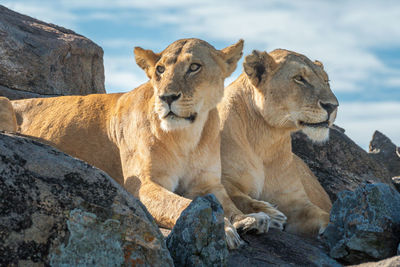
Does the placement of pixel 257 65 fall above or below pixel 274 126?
above

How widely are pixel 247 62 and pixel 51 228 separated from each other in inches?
176

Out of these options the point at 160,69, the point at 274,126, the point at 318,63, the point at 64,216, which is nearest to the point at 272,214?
the point at 274,126

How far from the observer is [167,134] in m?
6.50

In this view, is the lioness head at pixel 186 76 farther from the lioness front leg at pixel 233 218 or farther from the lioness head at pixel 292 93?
the lioness front leg at pixel 233 218

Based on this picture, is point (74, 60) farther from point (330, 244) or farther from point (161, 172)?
point (330, 244)

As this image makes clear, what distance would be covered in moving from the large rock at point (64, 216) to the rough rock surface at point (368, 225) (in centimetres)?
227

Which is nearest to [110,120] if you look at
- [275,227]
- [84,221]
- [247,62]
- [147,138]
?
[147,138]

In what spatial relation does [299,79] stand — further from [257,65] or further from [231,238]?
[231,238]

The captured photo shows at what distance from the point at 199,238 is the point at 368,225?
5.78ft

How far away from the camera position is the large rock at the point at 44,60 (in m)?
11.0

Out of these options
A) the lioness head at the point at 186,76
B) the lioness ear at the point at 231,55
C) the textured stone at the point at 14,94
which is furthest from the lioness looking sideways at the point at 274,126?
the textured stone at the point at 14,94

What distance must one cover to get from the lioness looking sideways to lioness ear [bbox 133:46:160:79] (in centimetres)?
120

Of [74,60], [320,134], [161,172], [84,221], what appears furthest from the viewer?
[74,60]

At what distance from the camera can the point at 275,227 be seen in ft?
21.2
